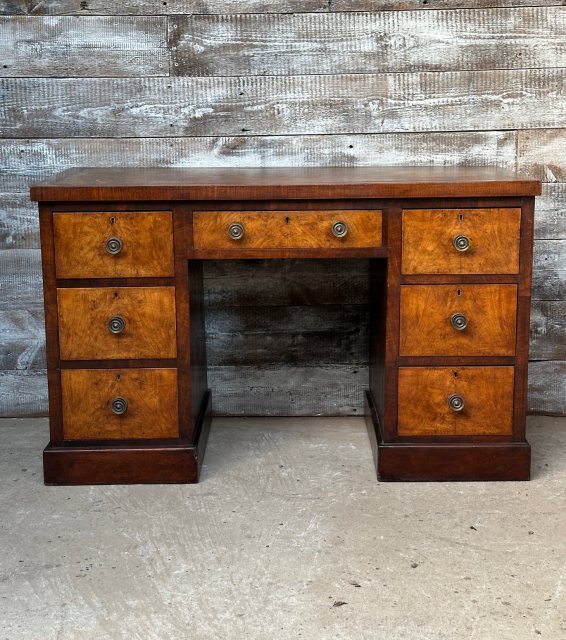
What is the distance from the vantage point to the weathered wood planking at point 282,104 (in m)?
3.04

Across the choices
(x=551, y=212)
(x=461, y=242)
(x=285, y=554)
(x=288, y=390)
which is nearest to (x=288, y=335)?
(x=288, y=390)

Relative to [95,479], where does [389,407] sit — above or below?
above

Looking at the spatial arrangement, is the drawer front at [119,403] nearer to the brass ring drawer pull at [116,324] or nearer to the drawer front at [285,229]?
the brass ring drawer pull at [116,324]

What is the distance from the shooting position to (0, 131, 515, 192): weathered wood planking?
308cm

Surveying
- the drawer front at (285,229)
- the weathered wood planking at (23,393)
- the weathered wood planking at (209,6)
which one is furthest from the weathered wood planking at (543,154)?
the weathered wood planking at (23,393)

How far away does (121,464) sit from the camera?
2643 millimetres

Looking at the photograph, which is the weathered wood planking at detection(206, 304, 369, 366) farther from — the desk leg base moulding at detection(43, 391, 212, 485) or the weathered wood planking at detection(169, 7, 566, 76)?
the weathered wood planking at detection(169, 7, 566, 76)

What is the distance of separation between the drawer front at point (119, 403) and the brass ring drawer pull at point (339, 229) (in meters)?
0.60

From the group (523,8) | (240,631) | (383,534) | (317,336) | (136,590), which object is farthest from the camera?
(317,336)

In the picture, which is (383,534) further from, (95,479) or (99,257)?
(99,257)

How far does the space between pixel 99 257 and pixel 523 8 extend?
1.61 metres

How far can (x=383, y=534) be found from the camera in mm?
2332

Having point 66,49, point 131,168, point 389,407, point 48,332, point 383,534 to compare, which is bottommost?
point 383,534

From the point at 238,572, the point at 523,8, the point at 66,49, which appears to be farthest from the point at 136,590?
the point at 523,8
